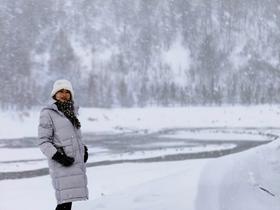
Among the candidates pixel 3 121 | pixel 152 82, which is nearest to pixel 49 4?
pixel 152 82

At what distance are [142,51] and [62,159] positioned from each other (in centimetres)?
11904

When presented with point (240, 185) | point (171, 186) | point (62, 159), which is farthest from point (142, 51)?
point (62, 159)

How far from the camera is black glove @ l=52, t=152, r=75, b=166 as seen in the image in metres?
5.69

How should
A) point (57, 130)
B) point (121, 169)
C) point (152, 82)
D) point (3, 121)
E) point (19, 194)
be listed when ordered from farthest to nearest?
point (152, 82) → point (3, 121) → point (121, 169) → point (19, 194) → point (57, 130)

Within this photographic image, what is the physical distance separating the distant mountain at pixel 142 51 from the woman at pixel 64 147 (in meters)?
94.7

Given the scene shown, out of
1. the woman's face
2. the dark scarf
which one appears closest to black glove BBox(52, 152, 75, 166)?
the dark scarf

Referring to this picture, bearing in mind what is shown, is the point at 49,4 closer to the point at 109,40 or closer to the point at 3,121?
the point at 109,40

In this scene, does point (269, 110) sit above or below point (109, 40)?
below

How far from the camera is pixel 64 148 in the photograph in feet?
19.1

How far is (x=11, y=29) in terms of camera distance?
11388cm

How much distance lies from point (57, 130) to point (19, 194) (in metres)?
8.82

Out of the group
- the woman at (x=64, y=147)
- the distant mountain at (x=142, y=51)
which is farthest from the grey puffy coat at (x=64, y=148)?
the distant mountain at (x=142, y=51)

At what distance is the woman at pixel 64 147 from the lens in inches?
228

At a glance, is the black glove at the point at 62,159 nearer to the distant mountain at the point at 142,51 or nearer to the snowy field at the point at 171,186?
the snowy field at the point at 171,186
